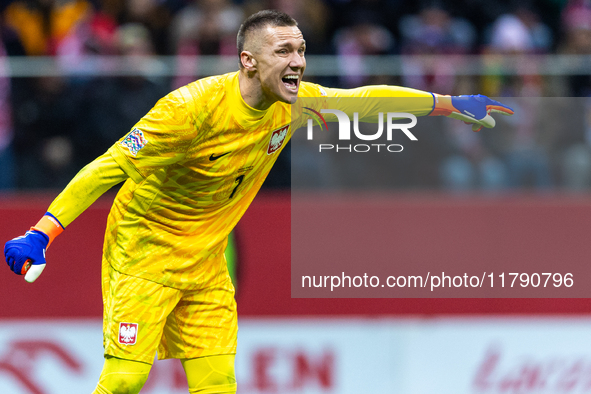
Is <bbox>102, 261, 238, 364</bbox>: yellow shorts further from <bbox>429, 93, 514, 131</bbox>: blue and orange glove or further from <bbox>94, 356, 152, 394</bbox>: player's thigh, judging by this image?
<bbox>429, 93, 514, 131</bbox>: blue and orange glove

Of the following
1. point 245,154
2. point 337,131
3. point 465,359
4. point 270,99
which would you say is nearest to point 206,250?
point 245,154

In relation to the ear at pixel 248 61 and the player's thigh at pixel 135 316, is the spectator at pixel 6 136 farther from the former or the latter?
the ear at pixel 248 61

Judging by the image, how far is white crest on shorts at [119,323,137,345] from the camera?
4.07 metres

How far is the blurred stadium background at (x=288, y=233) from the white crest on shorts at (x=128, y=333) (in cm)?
247

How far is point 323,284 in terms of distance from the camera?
6.94m

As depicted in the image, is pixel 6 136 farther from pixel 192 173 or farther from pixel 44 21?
pixel 192 173

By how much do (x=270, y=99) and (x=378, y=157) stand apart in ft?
8.55

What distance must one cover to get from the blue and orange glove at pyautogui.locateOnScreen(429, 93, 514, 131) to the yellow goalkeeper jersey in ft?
0.26

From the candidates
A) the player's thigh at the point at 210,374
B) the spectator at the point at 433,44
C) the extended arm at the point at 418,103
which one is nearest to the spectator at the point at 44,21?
the spectator at the point at 433,44

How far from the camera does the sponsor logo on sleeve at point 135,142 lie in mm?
3750

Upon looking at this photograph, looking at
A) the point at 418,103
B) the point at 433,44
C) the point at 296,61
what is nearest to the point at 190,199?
the point at 296,61

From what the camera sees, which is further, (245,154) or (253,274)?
(253,274)

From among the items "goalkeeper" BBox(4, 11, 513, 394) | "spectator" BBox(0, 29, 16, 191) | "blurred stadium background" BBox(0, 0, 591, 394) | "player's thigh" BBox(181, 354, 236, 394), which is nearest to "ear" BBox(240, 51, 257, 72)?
"goalkeeper" BBox(4, 11, 513, 394)

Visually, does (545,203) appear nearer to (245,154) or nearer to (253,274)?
(253,274)
